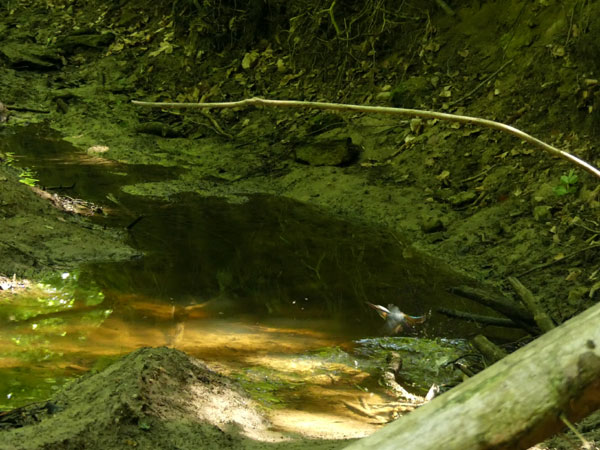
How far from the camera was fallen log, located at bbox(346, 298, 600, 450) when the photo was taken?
1554 millimetres

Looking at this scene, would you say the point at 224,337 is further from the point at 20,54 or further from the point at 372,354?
the point at 20,54

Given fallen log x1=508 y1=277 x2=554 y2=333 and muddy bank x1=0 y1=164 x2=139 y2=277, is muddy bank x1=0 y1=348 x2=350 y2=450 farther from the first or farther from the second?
muddy bank x1=0 y1=164 x2=139 y2=277

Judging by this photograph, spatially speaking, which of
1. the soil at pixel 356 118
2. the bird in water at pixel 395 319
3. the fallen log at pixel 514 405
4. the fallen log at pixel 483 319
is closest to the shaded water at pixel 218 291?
the bird in water at pixel 395 319

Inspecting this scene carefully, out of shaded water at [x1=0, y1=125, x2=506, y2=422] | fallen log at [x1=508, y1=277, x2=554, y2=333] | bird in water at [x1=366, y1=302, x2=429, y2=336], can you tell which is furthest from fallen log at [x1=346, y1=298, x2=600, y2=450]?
bird in water at [x1=366, y1=302, x2=429, y2=336]

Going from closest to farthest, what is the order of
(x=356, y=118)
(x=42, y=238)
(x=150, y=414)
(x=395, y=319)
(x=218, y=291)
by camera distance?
(x=150, y=414) → (x=395, y=319) → (x=218, y=291) → (x=42, y=238) → (x=356, y=118)

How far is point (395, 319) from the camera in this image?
16.6ft

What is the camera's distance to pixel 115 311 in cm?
476

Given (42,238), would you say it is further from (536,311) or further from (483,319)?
(536,311)

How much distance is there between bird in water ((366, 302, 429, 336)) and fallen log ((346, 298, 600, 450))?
323 centimetres

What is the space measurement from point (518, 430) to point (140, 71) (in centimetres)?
1074

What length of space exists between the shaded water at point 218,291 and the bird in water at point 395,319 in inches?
2.6

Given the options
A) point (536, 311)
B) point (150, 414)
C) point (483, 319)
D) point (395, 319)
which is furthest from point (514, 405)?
point (395, 319)

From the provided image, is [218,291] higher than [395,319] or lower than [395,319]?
lower

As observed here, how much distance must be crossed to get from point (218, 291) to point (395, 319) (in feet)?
4.14
